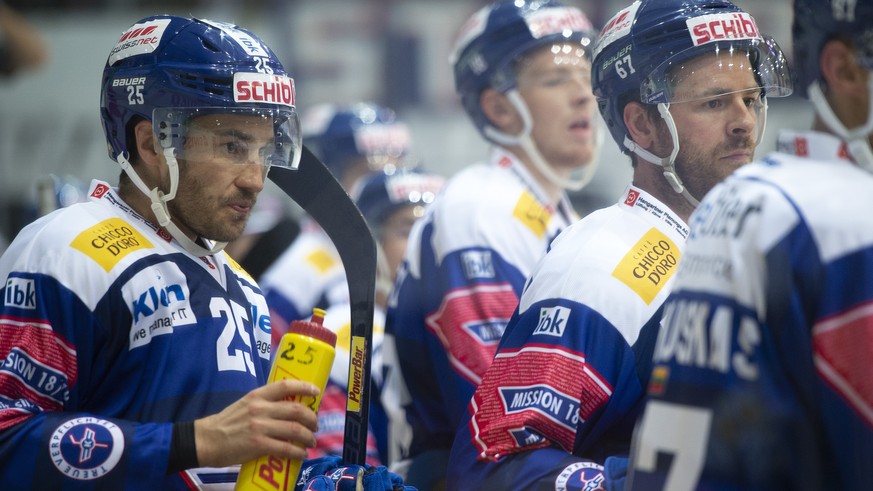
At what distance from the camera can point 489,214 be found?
12.1ft

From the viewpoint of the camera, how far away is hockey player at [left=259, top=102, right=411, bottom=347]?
580cm

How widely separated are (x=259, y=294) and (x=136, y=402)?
0.52 metres

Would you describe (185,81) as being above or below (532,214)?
above

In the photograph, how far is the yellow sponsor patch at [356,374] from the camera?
8.63 ft

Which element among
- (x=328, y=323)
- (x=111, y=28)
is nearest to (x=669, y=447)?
(x=328, y=323)

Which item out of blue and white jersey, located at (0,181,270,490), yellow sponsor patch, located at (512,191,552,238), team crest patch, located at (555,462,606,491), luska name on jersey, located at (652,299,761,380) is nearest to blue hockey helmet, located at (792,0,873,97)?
luska name on jersey, located at (652,299,761,380)

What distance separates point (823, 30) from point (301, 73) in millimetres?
8724

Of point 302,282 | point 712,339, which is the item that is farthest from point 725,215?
point 302,282

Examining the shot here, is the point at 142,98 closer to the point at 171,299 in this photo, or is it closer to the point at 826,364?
the point at 171,299

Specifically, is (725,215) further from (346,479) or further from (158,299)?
(158,299)

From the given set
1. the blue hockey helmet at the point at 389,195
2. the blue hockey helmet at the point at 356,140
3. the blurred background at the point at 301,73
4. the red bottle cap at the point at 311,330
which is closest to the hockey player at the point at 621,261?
the red bottle cap at the point at 311,330

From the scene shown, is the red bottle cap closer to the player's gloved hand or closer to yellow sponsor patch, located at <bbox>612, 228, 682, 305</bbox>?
the player's gloved hand

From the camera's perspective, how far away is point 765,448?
1738mm

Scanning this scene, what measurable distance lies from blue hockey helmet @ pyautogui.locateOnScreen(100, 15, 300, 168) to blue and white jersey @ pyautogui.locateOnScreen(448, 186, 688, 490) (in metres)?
0.74
